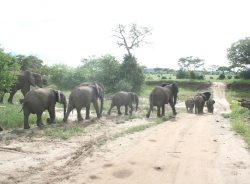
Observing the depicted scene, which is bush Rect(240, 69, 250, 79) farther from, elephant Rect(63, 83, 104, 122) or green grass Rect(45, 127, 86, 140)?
green grass Rect(45, 127, 86, 140)

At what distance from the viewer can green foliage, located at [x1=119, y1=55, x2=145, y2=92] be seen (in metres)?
42.7

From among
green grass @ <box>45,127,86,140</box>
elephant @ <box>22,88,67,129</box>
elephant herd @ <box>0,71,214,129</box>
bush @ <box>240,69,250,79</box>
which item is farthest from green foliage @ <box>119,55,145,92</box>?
bush @ <box>240,69,250,79</box>

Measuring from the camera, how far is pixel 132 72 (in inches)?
1698

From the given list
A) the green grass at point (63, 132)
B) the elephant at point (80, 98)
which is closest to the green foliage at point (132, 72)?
the elephant at point (80, 98)

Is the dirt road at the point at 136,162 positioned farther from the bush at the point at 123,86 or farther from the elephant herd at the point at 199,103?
the bush at the point at 123,86

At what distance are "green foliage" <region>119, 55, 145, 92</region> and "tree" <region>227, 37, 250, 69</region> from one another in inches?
1335

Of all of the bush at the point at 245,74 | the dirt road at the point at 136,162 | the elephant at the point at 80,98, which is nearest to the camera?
the dirt road at the point at 136,162

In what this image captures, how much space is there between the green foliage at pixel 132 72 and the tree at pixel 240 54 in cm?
3390

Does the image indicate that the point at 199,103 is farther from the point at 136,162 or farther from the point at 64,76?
the point at 64,76

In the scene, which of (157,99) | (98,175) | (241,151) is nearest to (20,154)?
(98,175)

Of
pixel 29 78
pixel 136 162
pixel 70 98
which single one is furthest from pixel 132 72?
pixel 136 162

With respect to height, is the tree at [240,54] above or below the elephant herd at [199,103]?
above

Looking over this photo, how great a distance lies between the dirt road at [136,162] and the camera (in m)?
8.60

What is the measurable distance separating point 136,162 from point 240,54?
67143 mm
